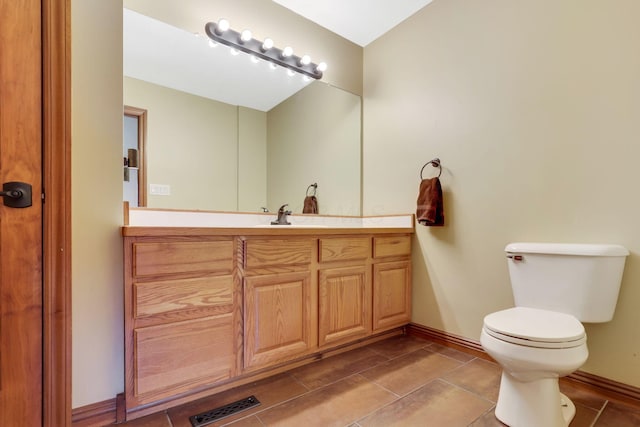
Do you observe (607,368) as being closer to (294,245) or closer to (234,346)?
(294,245)

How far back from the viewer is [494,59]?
6.06 feet

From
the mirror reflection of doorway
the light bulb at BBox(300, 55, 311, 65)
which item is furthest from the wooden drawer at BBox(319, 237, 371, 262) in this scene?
the light bulb at BBox(300, 55, 311, 65)

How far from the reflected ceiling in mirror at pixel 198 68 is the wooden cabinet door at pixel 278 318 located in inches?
49.6

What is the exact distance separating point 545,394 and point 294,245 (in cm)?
125

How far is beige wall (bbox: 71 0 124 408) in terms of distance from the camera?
124 cm

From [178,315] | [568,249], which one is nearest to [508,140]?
[568,249]

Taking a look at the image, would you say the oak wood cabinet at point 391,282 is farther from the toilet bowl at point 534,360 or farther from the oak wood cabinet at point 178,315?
the oak wood cabinet at point 178,315

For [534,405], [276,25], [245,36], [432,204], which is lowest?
[534,405]

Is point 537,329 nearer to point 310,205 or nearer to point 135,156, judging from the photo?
point 310,205

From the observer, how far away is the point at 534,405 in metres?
1.21

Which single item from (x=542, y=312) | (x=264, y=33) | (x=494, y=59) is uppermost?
(x=264, y=33)

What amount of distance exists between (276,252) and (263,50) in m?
1.41

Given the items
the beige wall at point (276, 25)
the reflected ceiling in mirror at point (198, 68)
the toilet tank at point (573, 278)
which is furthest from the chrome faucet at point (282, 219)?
the toilet tank at point (573, 278)

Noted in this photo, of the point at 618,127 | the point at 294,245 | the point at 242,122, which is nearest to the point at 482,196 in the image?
the point at 618,127
